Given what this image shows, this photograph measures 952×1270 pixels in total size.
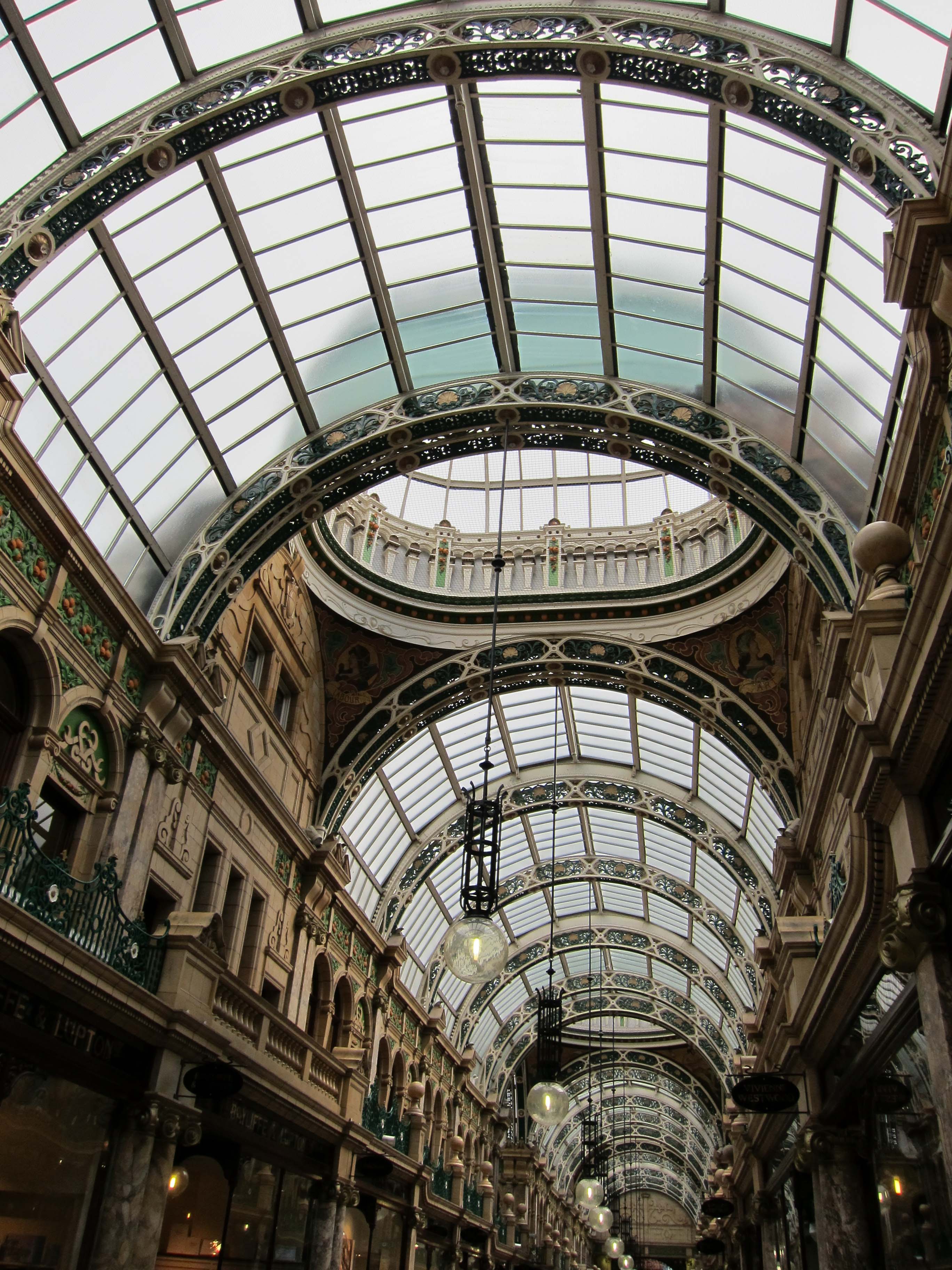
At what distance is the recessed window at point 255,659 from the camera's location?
52.2ft

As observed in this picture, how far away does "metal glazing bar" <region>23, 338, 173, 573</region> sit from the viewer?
10164mm

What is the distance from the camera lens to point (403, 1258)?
1983cm

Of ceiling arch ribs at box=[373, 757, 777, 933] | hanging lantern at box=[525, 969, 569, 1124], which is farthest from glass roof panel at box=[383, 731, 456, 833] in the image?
hanging lantern at box=[525, 969, 569, 1124]

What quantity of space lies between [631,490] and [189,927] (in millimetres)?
12744

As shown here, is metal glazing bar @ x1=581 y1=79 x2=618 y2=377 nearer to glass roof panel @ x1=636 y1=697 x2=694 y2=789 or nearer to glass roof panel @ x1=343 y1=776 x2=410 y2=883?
glass roof panel @ x1=636 y1=697 x2=694 y2=789

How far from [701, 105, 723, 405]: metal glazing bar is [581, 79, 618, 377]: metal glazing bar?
3.91 ft

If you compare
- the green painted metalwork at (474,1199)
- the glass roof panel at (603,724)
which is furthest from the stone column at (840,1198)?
the green painted metalwork at (474,1199)

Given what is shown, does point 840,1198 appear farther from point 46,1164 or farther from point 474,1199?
point 474,1199

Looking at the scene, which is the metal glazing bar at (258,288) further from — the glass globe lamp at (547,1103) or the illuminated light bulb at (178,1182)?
the glass globe lamp at (547,1103)

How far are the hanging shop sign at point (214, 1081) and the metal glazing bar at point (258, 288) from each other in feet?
27.2

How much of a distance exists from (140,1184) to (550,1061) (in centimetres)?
943

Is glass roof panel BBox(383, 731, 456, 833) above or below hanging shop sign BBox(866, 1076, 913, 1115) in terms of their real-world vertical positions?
above

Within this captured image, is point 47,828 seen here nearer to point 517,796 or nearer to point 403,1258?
point 403,1258

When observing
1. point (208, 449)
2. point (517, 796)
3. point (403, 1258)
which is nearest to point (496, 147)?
point (208, 449)
